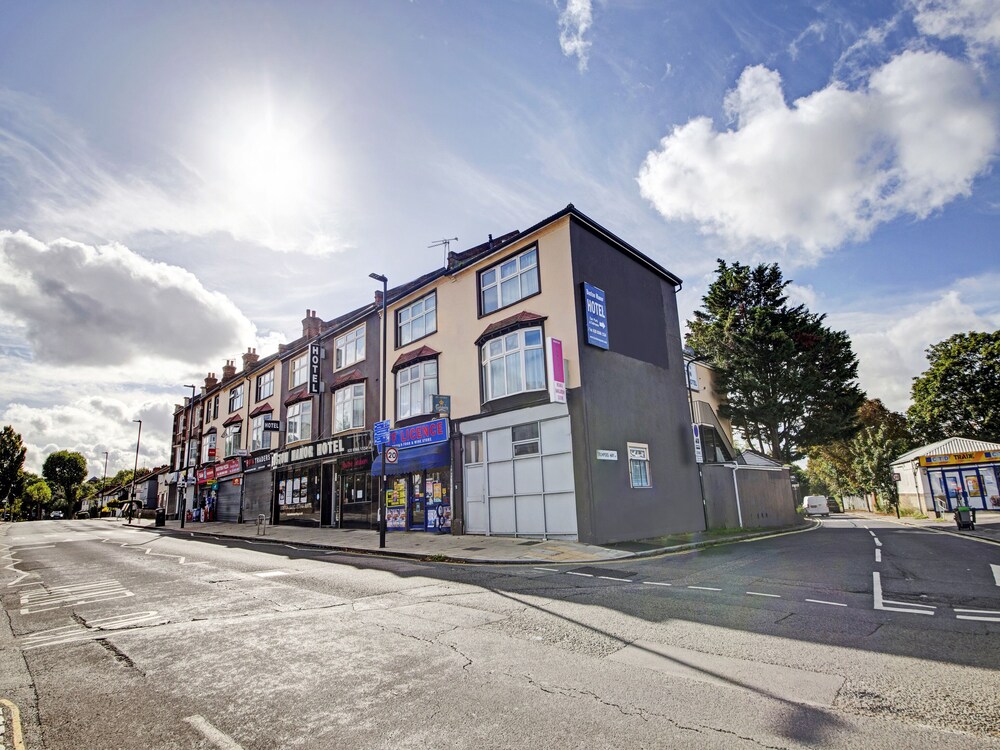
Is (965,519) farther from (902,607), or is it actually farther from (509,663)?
(509,663)

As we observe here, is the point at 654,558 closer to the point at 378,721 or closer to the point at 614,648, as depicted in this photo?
the point at 614,648

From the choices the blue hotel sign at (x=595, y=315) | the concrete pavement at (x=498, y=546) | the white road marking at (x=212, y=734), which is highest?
the blue hotel sign at (x=595, y=315)

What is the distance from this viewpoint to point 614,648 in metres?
5.55

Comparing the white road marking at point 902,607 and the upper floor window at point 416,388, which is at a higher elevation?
the upper floor window at point 416,388

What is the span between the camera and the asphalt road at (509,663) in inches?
145

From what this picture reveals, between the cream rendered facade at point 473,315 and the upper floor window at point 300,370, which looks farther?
the upper floor window at point 300,370

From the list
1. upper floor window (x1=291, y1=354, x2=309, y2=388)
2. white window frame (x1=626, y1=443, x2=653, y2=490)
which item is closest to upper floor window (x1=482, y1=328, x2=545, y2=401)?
white window frame (x1=626, y1=443, x2=653, y2=490)

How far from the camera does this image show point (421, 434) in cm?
2184

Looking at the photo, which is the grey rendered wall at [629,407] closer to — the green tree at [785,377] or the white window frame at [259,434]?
the green tree at [785,377]

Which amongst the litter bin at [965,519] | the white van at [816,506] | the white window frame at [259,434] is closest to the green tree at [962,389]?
the white van at [816,506]

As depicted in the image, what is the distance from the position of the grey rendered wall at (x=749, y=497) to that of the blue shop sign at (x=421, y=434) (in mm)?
11721

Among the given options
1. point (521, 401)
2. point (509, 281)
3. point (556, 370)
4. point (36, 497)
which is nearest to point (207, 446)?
point (509, 281)

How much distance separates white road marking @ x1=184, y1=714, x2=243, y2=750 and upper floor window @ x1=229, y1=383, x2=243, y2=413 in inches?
1560

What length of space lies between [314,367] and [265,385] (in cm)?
948
